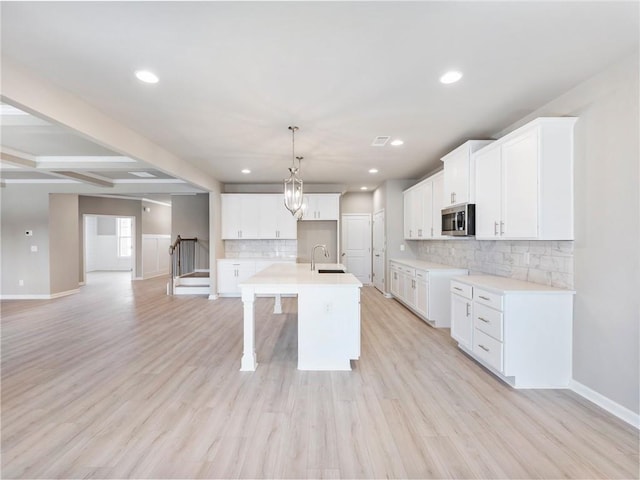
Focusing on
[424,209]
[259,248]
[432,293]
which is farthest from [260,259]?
[432,293]

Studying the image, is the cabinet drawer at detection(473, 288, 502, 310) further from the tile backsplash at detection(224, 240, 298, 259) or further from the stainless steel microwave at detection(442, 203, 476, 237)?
the tile backsplash at detection(224, 240, 298, 259)

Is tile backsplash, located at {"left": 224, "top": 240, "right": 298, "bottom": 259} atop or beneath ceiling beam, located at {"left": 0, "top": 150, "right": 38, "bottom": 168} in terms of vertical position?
beneath

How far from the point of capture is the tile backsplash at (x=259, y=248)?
719cm

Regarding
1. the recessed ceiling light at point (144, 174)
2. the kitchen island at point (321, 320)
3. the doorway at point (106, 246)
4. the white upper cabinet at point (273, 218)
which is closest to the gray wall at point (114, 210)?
the doorway at point (106, 246)

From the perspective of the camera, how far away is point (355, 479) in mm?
1646

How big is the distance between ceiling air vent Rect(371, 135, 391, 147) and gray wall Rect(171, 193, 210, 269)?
18.3 feet

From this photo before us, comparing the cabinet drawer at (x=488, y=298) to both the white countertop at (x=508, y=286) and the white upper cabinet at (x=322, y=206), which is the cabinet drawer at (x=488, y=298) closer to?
the white countertop at (x=508, y=286)

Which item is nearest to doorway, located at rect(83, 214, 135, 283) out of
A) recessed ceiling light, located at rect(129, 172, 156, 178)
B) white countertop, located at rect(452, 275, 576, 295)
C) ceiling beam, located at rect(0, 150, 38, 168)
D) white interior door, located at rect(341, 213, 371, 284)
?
recessed ceiling light, located at rect(129, 172, 156, 178)

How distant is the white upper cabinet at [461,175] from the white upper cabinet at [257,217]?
3.68 metres

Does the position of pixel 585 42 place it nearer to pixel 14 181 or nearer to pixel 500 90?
pixel 500 90

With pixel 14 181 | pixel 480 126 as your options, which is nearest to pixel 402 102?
pixel 480 126

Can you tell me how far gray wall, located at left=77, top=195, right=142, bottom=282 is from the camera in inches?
336

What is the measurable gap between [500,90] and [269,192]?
5364mm

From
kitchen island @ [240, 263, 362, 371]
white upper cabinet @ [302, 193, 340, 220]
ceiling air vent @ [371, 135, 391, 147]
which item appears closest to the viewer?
kitchen island @ [240, 263, 362, 371]
